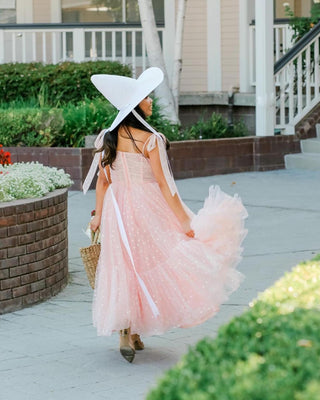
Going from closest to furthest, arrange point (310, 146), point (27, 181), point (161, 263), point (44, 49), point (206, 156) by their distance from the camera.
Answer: point (161, 263) < point (27, 181) < point (206, 156) < point (310, 146) < point (44, 49)

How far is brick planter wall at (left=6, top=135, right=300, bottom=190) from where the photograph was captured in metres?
13.0

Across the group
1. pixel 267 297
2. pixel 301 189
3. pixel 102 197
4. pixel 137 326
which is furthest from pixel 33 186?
pixel 301 189

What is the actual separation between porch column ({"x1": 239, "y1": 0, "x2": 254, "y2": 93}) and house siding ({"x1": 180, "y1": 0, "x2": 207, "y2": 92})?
850mm

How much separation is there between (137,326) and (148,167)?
964 mm

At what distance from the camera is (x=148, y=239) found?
227 inches

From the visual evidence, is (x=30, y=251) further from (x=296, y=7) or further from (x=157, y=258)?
(x=296, y=7)

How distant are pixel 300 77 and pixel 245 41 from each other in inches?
81.5

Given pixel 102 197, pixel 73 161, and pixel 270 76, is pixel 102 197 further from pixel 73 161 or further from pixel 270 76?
pixel 270 76

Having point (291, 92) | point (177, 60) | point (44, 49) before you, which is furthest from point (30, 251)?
point (44, 49)

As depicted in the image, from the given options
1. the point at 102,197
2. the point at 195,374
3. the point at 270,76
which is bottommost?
the point at 195,374

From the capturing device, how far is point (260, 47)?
579 inches

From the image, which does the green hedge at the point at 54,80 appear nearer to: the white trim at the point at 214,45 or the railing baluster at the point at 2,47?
the railing baluster at the point at 2,47

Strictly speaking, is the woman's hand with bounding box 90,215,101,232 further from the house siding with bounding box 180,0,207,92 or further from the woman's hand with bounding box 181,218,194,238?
the house siding with bounding box 180,0,207,92

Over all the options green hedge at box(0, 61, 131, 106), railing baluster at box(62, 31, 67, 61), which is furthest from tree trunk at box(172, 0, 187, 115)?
railing baluster at box(62, 31, 67, 61)
